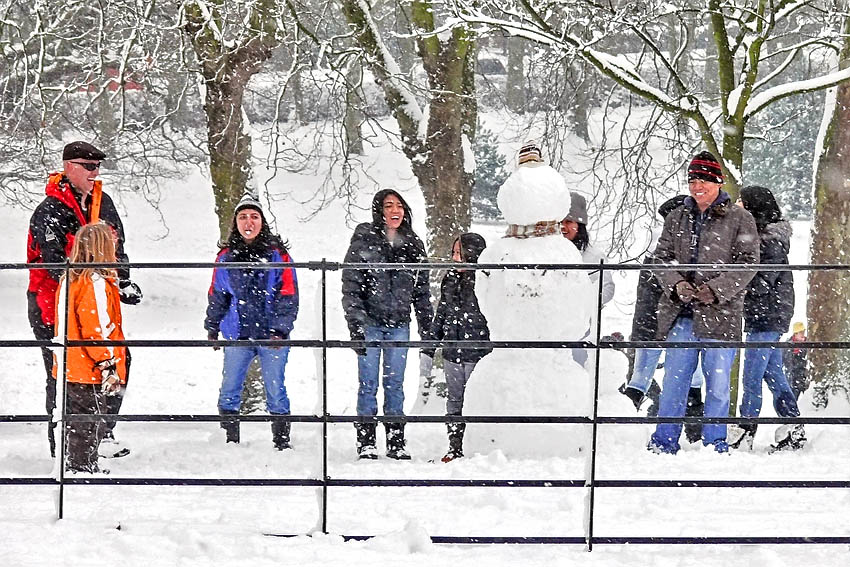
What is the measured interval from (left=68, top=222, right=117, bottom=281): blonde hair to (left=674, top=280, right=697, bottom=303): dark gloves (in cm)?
336

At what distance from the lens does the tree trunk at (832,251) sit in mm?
9250

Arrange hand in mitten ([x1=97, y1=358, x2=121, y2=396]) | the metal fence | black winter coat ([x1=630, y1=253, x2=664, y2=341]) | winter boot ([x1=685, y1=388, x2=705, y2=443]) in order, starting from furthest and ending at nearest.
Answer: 1. winter boot ([x1=685, y1=388, x2=705, y2=443])
2. black winter coat ([x1=630, y1=253, x2=664, y2=341])
3. hand in mitten ([x1=97, y1=358, x2=121, y2=396])
4. the metal fence

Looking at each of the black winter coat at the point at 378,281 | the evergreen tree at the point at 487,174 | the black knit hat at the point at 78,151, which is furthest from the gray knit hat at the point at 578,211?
the evergreen tree at the point at 487,174

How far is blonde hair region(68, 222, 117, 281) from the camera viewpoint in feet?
17.7

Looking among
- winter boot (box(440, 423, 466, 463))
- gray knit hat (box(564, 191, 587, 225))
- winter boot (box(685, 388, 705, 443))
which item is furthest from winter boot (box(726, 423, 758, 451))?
winter boot (box(440, 423, 466, 463))

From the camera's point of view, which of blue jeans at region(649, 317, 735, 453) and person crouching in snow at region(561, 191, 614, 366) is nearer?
blue jeans at region(649, 317, 735, 453)

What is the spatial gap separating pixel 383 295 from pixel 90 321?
6.33ft

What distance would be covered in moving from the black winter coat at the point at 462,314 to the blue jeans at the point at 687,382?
50.3 inches

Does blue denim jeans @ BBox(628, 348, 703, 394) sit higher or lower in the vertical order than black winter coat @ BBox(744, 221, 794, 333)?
lower

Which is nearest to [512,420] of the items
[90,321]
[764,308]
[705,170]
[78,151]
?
[705,170]

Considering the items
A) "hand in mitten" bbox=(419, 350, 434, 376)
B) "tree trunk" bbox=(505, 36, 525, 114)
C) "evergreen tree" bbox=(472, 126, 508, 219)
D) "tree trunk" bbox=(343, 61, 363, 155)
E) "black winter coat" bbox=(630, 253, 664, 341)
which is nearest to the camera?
"black winter coat" bbox=(630, 253, 664, 341)

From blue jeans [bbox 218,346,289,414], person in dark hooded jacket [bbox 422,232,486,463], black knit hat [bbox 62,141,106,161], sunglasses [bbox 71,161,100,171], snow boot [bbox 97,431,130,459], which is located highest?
black knit hat [bbox 62,141,106,161]

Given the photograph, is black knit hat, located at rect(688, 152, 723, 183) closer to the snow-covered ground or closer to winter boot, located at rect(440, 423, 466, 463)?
the snow-covered ground

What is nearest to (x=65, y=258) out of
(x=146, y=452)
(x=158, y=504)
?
(x=146, y=452)
